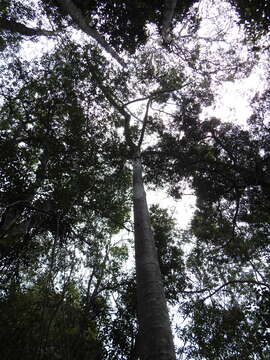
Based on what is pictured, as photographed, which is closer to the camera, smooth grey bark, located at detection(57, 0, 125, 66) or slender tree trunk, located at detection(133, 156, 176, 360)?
slender tree trunk, located at detection(133, 156, 176, 360)

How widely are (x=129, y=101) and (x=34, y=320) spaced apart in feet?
26.1

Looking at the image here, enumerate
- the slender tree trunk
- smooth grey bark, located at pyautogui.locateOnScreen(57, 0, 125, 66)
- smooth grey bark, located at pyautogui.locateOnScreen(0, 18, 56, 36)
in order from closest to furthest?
the slender tree trunk
smooth grey bark, located at pyautogui.locateOnScreen(57, 0, 125, 66)
smooth grey bark, located at pyautogui.locateOnScreen(0, 18, 56, 36)

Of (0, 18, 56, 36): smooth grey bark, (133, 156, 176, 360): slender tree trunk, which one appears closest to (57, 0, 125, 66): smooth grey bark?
(0, 18, 56, 36): smooth grey bark

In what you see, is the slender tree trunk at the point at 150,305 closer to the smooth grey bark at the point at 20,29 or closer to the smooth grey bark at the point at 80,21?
the smooth grey bark at the point at 80,21

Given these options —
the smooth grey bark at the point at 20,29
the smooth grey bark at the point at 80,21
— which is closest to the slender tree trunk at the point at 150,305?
the smooth grey bark at the point at 80,21

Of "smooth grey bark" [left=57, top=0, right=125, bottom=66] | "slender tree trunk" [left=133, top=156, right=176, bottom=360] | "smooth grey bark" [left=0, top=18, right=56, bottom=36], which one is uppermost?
"smooth grey bark" [left=0, top=18, right=56, bottom=36]

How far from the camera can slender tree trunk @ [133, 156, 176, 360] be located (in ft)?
7.02

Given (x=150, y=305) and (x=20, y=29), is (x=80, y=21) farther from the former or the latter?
(x=150, y=305)

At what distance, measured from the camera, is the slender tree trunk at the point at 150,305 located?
2.14 meters

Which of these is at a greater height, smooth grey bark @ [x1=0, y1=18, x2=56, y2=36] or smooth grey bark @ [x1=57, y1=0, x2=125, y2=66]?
smooth grey bark @ [x1=0, y1=18, x2=56, y2=36]

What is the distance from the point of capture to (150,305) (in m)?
2.57

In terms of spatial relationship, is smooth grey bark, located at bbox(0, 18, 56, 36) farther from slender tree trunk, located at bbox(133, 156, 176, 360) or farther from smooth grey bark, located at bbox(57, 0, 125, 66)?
slender tree trunk, located at bbox(133, 156, 176, 360)

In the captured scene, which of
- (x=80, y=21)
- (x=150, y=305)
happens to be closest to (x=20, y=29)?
(x=80, y=21)

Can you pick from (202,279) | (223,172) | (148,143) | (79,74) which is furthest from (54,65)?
(202,279)
